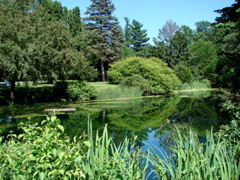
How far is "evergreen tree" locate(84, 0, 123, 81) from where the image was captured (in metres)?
34.3

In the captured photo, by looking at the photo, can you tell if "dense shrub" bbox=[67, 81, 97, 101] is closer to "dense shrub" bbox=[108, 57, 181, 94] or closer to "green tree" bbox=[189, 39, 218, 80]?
"dense shrub" bbox=[108, 57, 181, 94]

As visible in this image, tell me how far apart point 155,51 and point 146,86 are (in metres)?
17.0

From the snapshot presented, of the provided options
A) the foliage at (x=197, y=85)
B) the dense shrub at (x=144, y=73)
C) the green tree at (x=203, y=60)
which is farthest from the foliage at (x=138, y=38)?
the dense shrub at (x=144, y=73)

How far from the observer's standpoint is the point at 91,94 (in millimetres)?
19781

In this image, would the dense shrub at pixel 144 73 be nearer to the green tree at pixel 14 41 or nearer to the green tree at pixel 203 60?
the green tree at pixel 14 41

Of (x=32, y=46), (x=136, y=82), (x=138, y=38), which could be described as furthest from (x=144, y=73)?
(x=138, y=38)

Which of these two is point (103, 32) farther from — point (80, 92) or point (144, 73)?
point (80, 92)

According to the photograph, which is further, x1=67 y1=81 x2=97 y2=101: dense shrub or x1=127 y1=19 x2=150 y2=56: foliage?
x1=127 y1=19 x2=150 y2=56: foliage

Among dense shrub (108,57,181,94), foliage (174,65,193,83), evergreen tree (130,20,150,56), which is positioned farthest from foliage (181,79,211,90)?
evergreen tree (130,20,150,56)

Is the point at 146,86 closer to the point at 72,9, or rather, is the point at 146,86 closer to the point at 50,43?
the point at 50,43

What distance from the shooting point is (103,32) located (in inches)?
1395

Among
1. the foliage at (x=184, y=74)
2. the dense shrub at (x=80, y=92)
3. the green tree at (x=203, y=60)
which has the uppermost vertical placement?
the green tree at (x=203, y=60)

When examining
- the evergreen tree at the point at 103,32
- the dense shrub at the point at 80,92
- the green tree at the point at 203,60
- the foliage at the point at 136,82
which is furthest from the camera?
the green tree at the point at 203,60

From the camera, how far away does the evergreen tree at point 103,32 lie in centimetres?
3432
